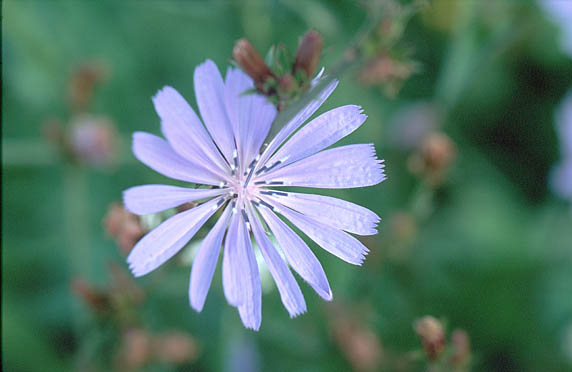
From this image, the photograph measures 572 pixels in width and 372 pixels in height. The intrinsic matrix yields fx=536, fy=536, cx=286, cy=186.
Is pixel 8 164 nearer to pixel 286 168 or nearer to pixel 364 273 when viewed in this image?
pixel 286 168

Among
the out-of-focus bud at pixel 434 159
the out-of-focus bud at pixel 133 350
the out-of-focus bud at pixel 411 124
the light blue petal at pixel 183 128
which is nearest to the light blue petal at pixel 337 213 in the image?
the light blue petal at pixel 183 128

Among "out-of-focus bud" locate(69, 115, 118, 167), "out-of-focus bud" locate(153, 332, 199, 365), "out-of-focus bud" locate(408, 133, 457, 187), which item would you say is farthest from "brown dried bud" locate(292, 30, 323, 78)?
"out-of-focus bud" locate(69, 115, 118, 167)

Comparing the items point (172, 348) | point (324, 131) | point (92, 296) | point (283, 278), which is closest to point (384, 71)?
point (324, 131)

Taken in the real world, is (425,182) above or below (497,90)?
below

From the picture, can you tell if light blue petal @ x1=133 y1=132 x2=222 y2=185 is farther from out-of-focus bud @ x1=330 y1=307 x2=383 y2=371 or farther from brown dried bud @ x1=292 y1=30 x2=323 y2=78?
out-of-focus bud @ x1=330 y1=307 x2=383 y2=371

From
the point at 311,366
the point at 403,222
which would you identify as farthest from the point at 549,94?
the point at 311,366

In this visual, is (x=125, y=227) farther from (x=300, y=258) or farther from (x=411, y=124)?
(x=411, y=124)
